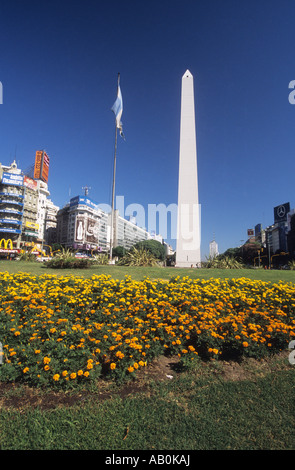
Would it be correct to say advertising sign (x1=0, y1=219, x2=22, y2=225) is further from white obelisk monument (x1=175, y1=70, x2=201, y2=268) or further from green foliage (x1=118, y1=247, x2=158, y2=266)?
white obelisk monument (x1=175, y1=70, x2=201, y2=268)

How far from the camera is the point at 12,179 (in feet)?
195

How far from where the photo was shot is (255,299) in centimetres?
528

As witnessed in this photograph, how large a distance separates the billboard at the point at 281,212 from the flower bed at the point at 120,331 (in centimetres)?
8963

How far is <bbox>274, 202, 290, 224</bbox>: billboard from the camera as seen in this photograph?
82225mm

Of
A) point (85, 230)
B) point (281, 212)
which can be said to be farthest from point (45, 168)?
point (281, 212)

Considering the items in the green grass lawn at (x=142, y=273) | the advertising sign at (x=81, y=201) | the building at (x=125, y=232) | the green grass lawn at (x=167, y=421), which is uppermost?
the advertising sign at (x=81, y=201)

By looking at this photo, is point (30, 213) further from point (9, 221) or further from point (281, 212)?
→ point (281, 212)

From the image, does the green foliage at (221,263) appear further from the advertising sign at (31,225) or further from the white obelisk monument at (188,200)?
the advertising sign at (31,225)

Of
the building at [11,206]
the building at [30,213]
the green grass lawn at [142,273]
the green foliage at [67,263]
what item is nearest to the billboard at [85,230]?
the building at [30,213]

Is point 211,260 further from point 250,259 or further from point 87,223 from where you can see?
point 87,223

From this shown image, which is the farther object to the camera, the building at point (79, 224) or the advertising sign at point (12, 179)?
the building at point (79, 224)

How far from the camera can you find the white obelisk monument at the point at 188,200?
17.5m

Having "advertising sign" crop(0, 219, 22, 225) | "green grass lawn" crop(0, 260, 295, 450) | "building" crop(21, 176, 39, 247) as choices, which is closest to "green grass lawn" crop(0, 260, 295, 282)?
"green grass lawn" crop(0, 260, 295, 450)

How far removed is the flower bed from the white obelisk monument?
12296mm
